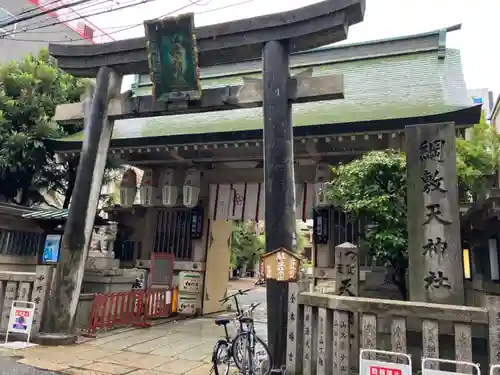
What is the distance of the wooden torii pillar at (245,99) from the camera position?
7.25 m

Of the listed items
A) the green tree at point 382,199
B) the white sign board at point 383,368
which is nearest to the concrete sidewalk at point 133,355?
the white sign board at point 383,368

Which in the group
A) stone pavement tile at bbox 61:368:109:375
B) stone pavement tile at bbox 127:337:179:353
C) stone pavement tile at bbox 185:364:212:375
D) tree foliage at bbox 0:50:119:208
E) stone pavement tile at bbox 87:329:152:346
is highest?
tree foliage at bbox 0:50:119:208

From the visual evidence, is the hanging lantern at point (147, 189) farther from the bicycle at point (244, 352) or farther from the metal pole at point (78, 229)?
the bicycle at point (244, 352)

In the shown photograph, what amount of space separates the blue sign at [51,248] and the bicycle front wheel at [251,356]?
8.29 metres

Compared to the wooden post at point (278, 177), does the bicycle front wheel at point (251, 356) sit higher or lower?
lower

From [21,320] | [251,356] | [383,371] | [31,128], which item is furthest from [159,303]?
[383,371]

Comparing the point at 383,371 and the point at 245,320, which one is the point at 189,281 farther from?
the point at 383,371

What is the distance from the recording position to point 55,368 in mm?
6328

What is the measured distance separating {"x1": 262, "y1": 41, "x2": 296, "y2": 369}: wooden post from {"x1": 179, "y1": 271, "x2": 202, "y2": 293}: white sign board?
7333mm

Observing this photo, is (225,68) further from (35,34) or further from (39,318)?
(35,34)

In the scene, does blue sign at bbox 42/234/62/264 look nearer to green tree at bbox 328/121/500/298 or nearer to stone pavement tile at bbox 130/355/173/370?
stone pavement tile at bbox 130/355/173/370

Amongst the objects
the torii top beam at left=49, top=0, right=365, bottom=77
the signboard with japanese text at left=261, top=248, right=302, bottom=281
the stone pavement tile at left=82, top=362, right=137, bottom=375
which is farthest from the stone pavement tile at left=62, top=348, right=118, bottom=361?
the torii top beam at left=49, top=0, right=365, bottom=77

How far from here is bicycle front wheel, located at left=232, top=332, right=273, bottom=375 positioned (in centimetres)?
585

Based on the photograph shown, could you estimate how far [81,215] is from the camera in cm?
891
